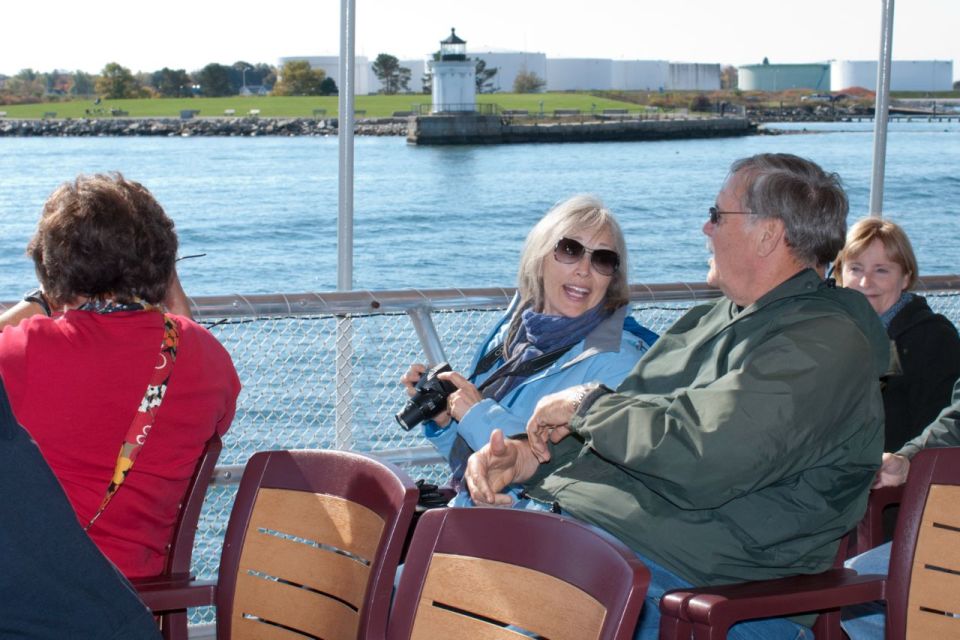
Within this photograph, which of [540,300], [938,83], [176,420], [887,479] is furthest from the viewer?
[938,83]

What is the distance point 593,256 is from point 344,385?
3.26 feet

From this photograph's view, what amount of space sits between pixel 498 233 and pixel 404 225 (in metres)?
3.48

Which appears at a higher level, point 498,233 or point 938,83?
point 938,83

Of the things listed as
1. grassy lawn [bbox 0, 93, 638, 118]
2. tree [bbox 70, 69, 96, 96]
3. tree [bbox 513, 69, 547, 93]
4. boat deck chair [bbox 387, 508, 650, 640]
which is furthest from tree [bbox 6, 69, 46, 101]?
boat deck chair [bbox 387, 508, 650, 640]

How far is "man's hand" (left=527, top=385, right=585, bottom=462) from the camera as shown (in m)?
2.17

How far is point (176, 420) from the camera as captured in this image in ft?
6.95

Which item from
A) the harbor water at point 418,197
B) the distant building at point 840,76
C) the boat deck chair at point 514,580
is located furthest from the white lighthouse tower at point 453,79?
the boat deck chair at point 514,580

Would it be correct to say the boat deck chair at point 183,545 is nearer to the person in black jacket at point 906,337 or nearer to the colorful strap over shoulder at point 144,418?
the colorful strap over shoulder at point 144,418

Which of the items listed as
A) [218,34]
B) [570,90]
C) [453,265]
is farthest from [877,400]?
[570,90]

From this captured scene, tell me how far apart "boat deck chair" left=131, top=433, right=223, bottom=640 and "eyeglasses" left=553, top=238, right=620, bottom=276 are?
910 millimetres

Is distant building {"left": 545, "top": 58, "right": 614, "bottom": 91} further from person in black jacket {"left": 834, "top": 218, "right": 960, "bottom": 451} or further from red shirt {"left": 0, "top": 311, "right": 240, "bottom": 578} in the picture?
red shirt {"left": 0, "top": 311, "right": 240, "bottom": 578}

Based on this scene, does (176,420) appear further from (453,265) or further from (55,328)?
(453,265)

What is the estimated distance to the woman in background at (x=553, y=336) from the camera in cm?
251

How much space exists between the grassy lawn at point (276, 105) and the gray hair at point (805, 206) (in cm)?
7270
